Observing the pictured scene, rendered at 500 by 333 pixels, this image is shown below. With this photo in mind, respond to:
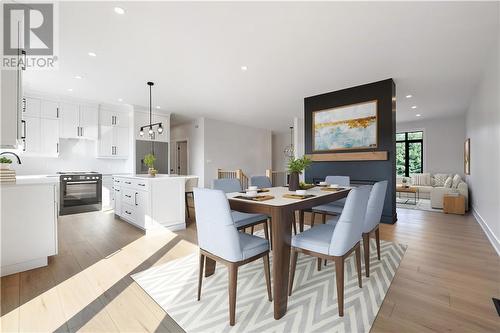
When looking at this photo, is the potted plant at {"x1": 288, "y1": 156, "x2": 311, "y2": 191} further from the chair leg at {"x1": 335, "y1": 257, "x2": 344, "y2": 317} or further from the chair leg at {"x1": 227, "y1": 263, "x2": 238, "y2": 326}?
the chair leg at {"x1": 227, "y1": 263, "x2": 238, "y2": 326}

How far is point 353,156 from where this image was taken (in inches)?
172

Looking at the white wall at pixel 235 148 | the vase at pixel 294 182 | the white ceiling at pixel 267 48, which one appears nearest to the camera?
the white ceiling at pixel 267 48

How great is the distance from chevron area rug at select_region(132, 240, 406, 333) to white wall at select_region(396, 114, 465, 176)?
693cm

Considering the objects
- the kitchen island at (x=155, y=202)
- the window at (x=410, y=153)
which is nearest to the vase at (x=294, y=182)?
the kitchen island at (x=155, y=202)

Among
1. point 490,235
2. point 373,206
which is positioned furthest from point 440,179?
point 373,206

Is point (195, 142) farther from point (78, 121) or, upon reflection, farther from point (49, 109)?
point (49, 109)

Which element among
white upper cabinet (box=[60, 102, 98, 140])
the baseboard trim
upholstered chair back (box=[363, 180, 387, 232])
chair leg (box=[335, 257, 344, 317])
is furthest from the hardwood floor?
white upper cabinet (box=[60, 102, 98, 140])

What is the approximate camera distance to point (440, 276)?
2.18 m

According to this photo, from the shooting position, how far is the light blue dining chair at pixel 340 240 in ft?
5.32

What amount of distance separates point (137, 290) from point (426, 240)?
3.74m

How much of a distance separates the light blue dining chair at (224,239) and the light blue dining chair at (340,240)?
319mm

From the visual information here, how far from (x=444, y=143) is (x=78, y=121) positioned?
1072 cm

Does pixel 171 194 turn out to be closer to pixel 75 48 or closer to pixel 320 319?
pixel 75 48

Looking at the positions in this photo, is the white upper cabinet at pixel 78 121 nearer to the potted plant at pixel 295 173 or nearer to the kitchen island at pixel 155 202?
the kitchen island at pixel 155 202
